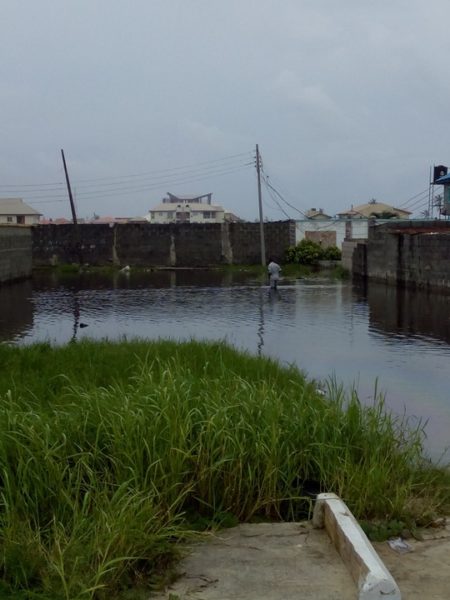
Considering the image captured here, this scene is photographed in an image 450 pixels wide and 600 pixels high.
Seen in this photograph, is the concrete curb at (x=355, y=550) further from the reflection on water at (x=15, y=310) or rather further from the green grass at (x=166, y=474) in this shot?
the reflection on water at (x=15, y=310)

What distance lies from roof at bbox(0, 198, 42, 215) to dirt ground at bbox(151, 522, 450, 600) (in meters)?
63.5

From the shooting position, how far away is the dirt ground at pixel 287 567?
3.30 metres

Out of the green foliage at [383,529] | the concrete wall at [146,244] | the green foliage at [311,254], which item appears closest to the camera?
the green foliage at [383,529]

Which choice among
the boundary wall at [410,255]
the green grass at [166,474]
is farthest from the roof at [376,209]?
A: the green grass at [166,474]

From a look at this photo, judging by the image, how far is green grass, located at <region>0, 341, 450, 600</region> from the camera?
3.32m

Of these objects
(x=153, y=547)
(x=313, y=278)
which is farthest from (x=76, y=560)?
(x=313, y=278)

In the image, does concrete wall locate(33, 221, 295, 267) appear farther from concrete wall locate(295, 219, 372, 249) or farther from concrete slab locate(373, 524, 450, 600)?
concrete slab locate(373, 524, 450, 600)

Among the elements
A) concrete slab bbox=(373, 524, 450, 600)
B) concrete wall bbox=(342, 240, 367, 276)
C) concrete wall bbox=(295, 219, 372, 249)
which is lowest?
concrete slab bbox=(373, 524, 450, 600)

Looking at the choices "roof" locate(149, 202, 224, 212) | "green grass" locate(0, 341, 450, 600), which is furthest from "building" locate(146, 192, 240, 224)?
"green grass" locate(0, 341, 450, 600)

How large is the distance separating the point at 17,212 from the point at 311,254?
128 ft

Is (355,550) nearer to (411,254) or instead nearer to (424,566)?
(424,566)

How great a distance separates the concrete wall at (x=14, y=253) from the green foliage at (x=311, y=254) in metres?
13.3

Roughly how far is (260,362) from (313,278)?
22.1 metres

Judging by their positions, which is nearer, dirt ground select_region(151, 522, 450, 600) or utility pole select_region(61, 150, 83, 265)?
dirt ground select_region(151, 522, 450, 600)
